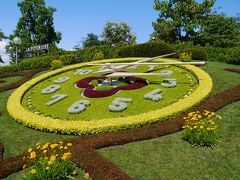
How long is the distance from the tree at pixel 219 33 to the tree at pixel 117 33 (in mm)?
25589

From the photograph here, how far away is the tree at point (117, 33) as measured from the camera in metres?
72.2

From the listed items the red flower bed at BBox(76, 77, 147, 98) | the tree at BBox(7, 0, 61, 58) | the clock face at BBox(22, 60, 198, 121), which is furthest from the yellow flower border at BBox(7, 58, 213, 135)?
the tree at BBox(7, 0, 61, 58)

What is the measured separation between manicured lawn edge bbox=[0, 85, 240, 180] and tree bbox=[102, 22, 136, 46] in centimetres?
5895

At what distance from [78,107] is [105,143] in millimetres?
3953

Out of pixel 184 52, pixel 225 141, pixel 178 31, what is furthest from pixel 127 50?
pixel 178 31

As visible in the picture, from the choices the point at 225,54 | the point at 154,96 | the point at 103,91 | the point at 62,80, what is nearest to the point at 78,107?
the point at 103,91

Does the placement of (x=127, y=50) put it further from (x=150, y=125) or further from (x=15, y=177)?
(x=15, y=177)

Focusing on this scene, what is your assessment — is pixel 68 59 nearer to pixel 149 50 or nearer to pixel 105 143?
pixel 149 50

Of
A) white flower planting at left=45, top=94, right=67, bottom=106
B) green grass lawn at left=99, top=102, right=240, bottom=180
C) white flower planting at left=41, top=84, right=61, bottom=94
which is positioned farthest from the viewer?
white flower planting at left=41, top=84, right=61, bottom=94

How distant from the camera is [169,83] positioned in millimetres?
17203

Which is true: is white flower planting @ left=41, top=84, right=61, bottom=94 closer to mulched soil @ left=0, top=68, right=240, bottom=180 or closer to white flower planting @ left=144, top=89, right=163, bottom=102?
white flower planting @ left=144, top=89, right=163, bottom=102

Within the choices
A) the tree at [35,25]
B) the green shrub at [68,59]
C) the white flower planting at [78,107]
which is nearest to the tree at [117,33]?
the tree at [35,25]

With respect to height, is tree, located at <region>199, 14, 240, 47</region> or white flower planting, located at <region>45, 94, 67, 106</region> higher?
tree, located at <region>199, 14, 240, 47</region>

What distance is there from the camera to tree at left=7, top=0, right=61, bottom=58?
191 feet
